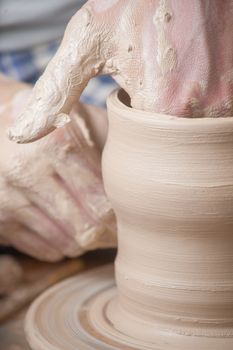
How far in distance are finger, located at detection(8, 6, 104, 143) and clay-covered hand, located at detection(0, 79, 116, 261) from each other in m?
0.25

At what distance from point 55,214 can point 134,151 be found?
42cm

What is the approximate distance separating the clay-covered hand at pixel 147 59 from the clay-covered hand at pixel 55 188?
0.26 m

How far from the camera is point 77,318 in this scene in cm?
153

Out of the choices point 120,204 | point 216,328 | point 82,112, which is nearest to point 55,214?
point 82,112

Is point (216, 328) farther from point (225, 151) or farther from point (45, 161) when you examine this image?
point (45, 161)

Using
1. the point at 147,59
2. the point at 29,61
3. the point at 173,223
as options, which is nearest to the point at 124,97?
the point at 147,59

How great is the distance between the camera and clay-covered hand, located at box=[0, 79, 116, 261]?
5.26ft

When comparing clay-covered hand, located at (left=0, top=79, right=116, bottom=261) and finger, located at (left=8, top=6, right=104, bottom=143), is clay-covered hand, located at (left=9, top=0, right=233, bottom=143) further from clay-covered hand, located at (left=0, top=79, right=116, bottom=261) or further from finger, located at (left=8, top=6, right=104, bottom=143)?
clay-covered hand, located at (left=0, top=79, right=116, bottom=261)

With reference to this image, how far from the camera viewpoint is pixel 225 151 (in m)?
1.25

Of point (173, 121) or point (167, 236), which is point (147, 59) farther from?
point (167, 236)

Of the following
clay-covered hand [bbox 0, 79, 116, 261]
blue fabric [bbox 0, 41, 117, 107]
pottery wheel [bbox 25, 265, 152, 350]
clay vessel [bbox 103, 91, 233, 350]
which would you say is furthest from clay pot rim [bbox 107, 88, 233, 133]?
blue fabric [bbox 0, 41, 117, 107]

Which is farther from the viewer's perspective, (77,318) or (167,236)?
(77,318)

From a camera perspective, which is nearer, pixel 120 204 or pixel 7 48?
pixel 120 204

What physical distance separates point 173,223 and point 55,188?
0.41m
